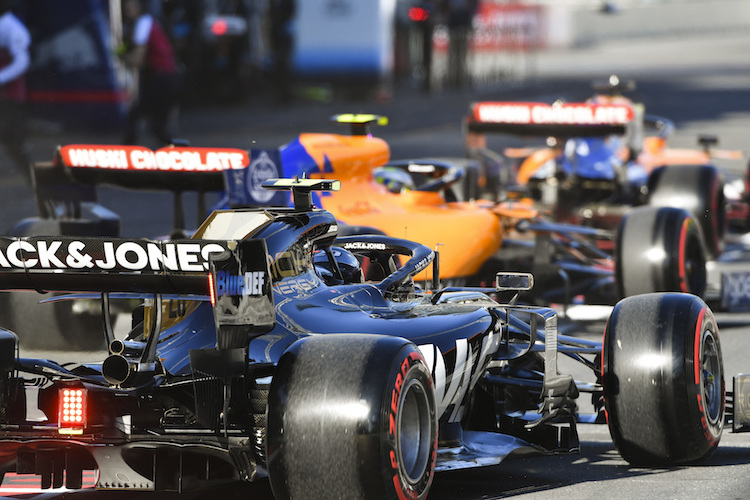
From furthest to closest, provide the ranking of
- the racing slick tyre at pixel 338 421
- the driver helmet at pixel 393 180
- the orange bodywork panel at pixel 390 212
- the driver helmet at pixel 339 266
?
the driver helmet at pixel 393 180, the orange bodywork panel at pixel 390 212, the driver helmet at pixel 339 266, the racing slick tyre at pixel 338 421

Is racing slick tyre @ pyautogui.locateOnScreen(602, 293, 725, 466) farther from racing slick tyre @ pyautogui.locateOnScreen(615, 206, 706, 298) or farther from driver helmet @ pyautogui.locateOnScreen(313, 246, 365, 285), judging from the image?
racing slick tyre @ pyautogui.locateOnScreen(615, 206, 706, 298)

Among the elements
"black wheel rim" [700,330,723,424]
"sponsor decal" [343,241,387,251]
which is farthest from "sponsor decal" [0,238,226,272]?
"black wheel rim" [700,330,723,424]

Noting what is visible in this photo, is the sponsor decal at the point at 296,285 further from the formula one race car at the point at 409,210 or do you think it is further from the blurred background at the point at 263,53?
the blurred background at the point at 263,53

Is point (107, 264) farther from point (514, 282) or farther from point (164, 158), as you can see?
point (164, 158)

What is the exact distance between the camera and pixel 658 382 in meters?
5.82

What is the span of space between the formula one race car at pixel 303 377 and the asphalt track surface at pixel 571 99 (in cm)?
18

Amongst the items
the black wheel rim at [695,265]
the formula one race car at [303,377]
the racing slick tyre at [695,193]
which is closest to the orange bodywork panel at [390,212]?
the black wheel rim at [695,265]

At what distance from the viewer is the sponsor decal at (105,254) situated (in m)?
4.89

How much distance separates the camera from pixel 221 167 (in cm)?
841

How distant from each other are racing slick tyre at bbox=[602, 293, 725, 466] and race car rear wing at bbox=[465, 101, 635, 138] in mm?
6279

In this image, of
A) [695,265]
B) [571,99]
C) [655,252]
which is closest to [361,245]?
[655,252]

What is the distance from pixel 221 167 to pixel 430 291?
2039mm

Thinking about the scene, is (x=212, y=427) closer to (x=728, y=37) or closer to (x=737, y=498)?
(x=737, y=498)

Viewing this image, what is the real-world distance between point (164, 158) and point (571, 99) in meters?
21.0
